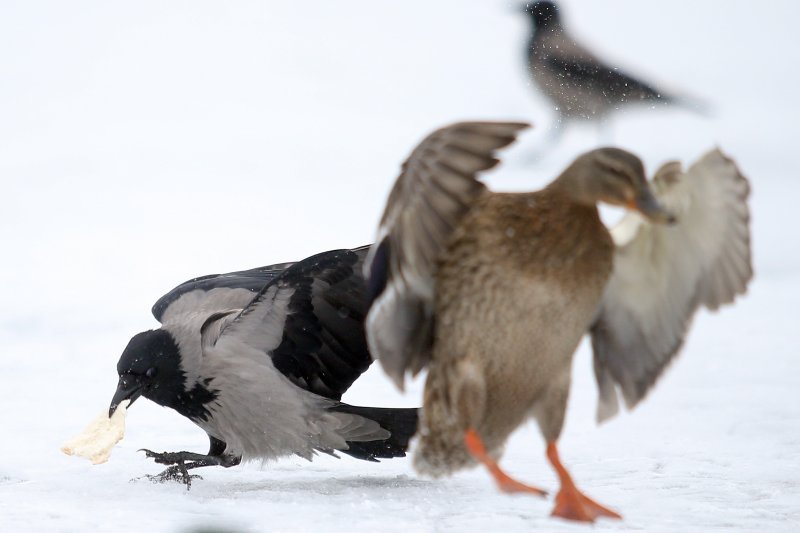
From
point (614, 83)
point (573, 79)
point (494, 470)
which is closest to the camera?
point (494, 470)

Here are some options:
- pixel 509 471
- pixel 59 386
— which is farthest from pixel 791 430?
pixel 59 386

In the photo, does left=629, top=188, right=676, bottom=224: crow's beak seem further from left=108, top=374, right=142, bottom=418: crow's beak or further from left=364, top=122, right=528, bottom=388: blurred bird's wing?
left=108, top=374, right=142, bottom=418: crow's beak

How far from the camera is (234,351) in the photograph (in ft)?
16.1

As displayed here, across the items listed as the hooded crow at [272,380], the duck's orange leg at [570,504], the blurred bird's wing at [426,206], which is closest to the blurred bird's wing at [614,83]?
the hooded crow at [272,380]

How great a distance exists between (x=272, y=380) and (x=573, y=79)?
4.80 meters

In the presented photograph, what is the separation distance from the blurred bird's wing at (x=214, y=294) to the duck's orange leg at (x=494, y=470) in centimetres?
279

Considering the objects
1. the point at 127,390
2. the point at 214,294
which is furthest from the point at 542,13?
the point at 127,390

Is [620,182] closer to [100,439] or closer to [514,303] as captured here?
[514,303]

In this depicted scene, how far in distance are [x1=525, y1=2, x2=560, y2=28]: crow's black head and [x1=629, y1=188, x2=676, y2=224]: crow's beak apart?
24.3 feet

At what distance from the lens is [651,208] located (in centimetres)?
254

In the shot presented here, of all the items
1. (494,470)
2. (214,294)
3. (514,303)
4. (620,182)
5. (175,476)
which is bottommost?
(175,476)

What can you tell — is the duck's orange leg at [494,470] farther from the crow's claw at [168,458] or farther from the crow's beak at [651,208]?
the crow's claw at [168,458]

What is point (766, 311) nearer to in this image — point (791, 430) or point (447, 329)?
point (791, 430)

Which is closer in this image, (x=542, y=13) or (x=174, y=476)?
(x=174, y=476)
